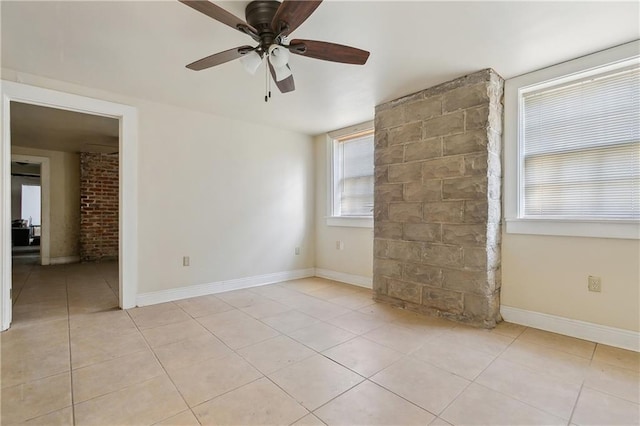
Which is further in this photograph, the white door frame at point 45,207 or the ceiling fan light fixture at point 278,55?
the white door frame at point 45,207

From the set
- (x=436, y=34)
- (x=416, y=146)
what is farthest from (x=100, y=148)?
(x=436, y=34)

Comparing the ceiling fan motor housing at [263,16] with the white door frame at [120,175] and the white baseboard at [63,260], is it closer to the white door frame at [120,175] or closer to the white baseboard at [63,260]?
the white door frame at [120,175]

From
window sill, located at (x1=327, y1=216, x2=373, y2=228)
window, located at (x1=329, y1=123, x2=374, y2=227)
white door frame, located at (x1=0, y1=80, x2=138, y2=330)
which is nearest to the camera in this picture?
white door frame, located at (x1=0, y1=80, x2=138, y2=330)

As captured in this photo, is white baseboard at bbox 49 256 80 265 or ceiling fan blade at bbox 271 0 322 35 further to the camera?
white baseboard at bbox 49 256 80 265

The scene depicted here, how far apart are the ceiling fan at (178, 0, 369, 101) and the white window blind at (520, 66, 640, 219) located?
1.94 metres

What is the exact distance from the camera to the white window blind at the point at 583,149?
2363mm

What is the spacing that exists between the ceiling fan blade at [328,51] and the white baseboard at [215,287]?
3.06 m

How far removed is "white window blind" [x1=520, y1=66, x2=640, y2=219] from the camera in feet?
7.75

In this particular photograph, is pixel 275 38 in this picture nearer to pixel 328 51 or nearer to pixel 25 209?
pixel 328 51

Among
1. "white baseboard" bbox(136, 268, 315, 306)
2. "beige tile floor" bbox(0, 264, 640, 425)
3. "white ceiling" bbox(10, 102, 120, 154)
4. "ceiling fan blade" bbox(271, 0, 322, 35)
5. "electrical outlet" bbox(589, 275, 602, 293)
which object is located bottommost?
"beige tile floor" bbox(0, 264, 640, 425)

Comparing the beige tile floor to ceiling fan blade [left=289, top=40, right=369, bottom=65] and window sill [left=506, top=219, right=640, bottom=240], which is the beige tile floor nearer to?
window sill [left=506, top=219, right=640, bottom=240]

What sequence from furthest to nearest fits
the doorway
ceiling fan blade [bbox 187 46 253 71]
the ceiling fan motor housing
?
the doorway → ceiling fan blade [bbox 187 46 253 71] → the ceiling fan motor housing

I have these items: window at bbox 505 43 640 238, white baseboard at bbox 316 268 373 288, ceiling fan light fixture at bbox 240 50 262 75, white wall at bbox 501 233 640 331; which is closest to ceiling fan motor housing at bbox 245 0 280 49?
ceiling fan light fixture at bbox 240 50 262 75

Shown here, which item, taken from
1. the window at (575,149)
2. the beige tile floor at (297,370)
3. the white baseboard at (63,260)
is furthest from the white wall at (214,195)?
the white baseboard at (63,260)
